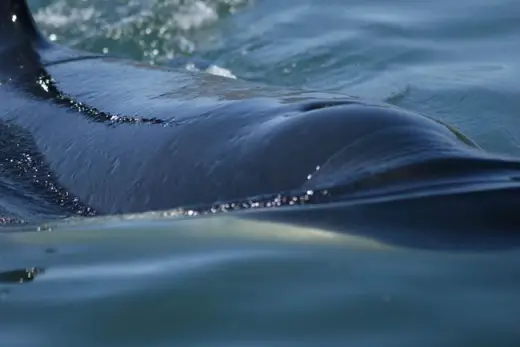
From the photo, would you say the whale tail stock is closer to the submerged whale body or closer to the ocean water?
the submerged whale body

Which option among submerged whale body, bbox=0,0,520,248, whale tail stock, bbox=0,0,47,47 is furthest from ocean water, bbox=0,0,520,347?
whale tail stock, bbox=0,0,47,47

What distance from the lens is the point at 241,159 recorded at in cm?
333

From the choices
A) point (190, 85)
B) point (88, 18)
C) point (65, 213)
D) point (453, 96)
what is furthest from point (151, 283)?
point (88, 18)

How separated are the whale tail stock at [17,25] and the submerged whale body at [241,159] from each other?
509 millimetres

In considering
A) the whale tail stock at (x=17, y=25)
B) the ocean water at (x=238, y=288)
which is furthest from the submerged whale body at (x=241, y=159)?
the whale tail stock at (x=17, y=25)

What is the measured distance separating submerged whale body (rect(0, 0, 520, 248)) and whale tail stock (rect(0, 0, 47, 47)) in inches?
20.1

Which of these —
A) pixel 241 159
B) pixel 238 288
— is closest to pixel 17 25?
pixel 241 159

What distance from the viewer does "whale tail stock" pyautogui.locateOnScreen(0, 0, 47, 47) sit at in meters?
5.47

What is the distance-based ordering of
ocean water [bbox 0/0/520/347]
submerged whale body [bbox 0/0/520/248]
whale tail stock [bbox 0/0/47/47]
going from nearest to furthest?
1. ocean water [bbox 0/0/520/347]
2. submerged whale body [bbox 0/0/520/248]
3. whale tail stock [bbox 0/0/47/47]

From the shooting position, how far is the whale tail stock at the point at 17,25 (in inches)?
215

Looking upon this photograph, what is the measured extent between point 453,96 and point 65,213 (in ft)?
9.70

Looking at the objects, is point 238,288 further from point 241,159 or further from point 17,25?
point 17,25

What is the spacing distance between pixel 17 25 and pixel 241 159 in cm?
246

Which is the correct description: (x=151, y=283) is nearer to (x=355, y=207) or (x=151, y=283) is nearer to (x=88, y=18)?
(x=355, y=207)
